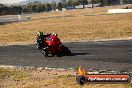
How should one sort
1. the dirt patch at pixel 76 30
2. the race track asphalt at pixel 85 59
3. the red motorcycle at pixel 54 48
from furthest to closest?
the dirt patch at pixel 76 30, the red motorcycle at pixel 54 48, the race track asphalt at pixel 85 59

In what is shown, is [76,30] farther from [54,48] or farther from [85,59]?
[85,59]

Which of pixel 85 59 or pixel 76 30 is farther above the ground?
pixel 85 59

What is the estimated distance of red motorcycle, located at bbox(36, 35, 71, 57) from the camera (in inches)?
768

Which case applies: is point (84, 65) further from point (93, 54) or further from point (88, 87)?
point (88, 87)

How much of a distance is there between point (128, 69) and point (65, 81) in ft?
10.8

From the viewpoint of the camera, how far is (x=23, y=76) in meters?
14.0

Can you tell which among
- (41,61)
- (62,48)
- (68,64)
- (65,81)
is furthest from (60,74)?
(62,48)

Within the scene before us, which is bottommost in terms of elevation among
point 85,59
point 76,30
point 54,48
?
point 76,30

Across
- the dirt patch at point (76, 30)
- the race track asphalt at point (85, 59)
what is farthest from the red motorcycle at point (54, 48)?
the dirt patch at point (76, 30)

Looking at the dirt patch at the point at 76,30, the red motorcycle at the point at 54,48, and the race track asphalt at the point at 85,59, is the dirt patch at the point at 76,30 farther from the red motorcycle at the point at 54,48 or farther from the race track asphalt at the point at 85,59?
the red motorcycle at the point at 54,48

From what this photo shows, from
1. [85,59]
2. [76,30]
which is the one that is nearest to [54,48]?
[85,59]

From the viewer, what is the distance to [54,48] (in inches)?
771

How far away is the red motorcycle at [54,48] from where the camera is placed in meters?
19.5

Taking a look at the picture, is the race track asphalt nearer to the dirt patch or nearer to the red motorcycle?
the red motorcycle
